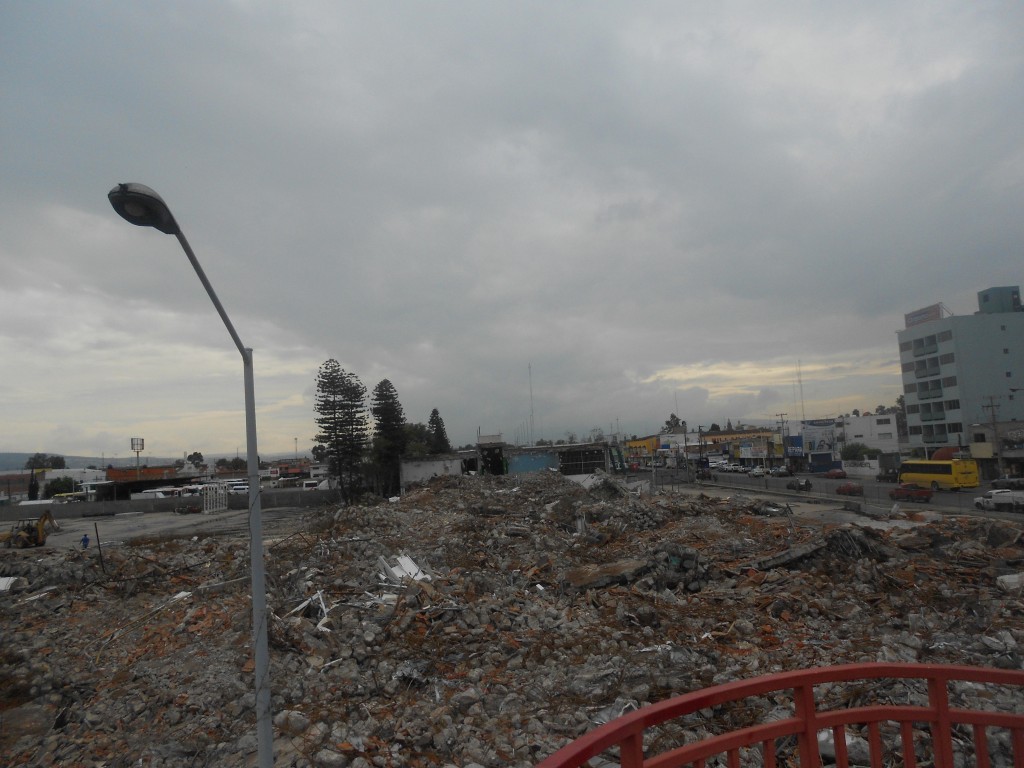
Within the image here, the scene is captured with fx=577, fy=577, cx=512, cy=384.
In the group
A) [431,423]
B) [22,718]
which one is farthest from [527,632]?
[431,423]

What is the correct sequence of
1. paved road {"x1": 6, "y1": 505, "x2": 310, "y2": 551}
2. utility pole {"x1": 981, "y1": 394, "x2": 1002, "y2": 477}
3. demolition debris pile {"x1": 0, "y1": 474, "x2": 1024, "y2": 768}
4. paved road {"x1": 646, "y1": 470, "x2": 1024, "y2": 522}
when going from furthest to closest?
1. utility pole {"x1": 981, "y1": 394, "x2": 1002, "y2": 477}
2. paved road {"x1": 6, "y1": 505, "x2": 310, "y2": 551}
3. paved road {"x1": 646, "y1": 470, "x2": 1024, "y2": 522}
4. demolition debris pile {"x1": 0, "y1": 474, "x2": 1024, "y2": 768}

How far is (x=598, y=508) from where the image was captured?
71.3 ft

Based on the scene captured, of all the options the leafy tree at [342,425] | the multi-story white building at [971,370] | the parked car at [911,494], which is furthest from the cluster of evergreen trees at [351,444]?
the multi-story white building at [971,370]

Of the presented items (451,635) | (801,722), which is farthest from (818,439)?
(801,722)

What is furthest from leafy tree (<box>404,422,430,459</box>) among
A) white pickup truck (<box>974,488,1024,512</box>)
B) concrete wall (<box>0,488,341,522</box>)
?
white pickup truck (<box>974,488,1024,512</box>)

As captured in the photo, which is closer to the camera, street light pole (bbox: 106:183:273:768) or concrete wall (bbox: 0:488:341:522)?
street light pole (bbox: 106:183:273:768)

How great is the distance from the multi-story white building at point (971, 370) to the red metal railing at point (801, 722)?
54.7m

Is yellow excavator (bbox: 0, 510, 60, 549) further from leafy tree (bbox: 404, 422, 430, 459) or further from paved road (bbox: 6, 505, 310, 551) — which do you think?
leafy tree (bbox: 404, 422, 430, 459)

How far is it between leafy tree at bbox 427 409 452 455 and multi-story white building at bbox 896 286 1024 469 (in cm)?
5296

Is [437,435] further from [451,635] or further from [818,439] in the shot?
[451,635]

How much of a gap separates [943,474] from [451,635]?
3679 cm

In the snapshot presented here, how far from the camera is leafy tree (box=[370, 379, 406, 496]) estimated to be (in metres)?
46.7

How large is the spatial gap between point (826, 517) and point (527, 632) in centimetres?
2088

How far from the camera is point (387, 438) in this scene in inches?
1924
